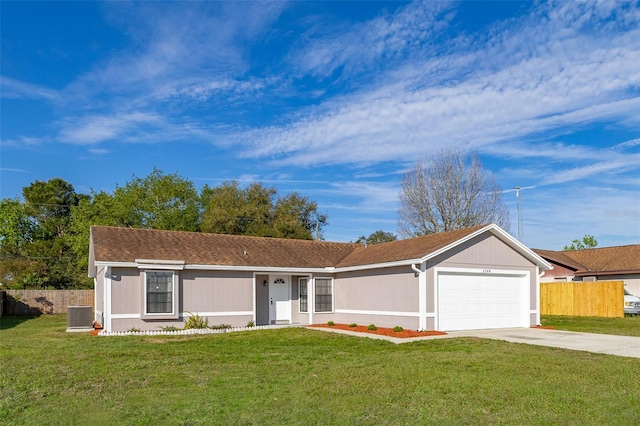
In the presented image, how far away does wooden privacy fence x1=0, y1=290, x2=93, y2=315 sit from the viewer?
3079cm

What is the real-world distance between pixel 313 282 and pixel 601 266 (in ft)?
64.8

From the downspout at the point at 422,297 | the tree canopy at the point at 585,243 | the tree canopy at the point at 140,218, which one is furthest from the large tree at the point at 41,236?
the tree canopy at the point at 585,243

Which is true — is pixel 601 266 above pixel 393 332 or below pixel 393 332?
above

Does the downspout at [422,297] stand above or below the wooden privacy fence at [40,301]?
above

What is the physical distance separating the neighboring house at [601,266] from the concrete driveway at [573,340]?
14880mm

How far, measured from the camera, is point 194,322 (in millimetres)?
19516

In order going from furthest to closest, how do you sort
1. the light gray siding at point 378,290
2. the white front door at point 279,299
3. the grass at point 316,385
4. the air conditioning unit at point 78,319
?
the white front door at point 279,299 → the air conditioning unit at point 78,319 → the light gray siding at point 378,290 → the grass at point 316,385

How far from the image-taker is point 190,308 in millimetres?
19781

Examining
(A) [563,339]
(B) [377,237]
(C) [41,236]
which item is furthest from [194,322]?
(B) [377,237]

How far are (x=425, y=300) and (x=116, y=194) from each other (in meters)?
32.7

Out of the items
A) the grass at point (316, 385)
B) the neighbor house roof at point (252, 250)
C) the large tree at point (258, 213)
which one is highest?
the large tree at point (258, 213)

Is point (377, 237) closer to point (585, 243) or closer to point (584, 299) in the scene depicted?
point (585, 243)

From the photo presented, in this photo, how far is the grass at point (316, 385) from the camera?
7.07 meters

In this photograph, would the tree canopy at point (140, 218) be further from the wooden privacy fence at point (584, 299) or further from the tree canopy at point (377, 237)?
the wooden privacy fence at point (584, 299)
